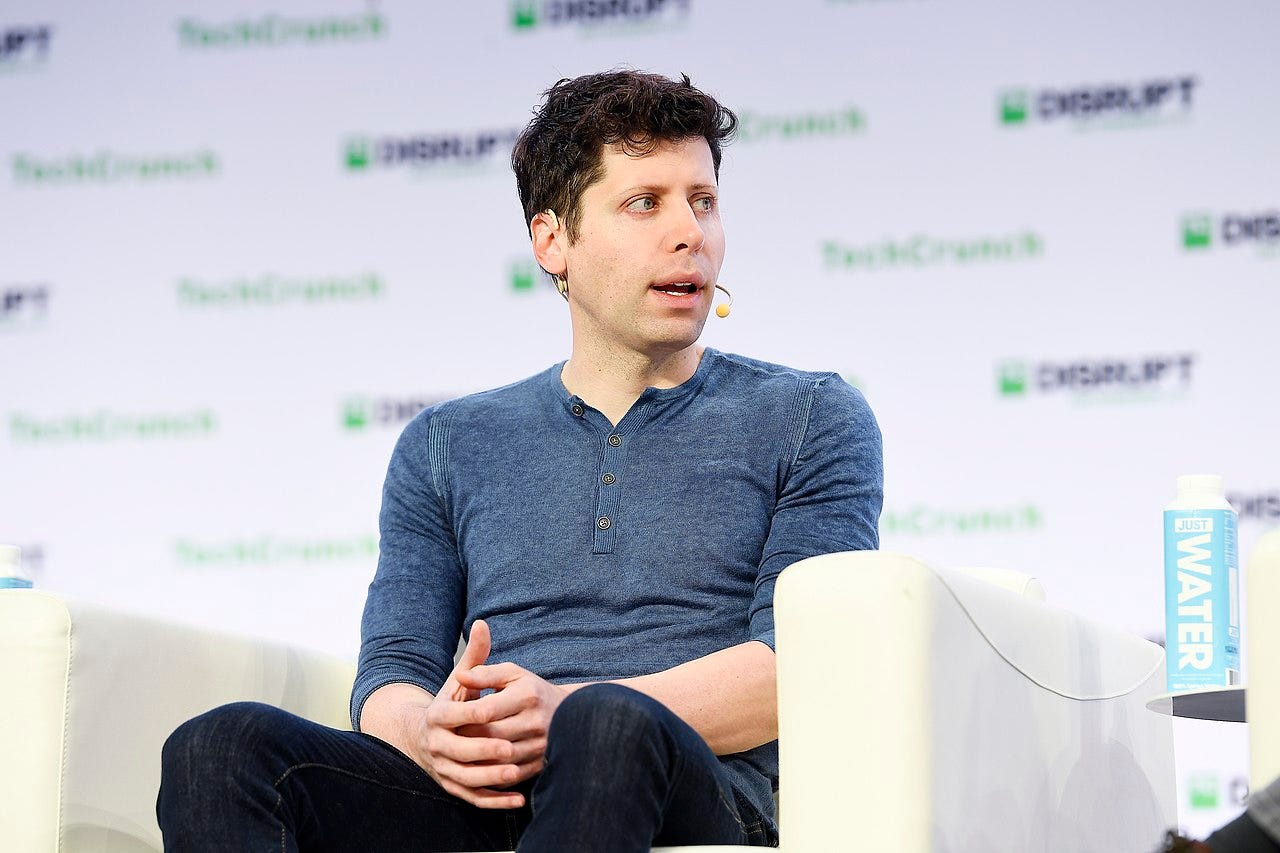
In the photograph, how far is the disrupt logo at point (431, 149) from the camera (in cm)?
364

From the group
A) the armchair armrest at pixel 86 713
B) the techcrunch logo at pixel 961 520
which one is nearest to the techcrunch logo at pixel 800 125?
the techcrunch logo at pixel 961 520

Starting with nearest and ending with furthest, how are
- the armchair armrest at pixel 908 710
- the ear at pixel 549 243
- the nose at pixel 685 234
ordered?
the armchair armrest at pixel 908 710 < the nose at pixel 685 234 < the ear at pixel 549 243

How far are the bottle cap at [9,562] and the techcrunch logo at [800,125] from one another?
1993 mm

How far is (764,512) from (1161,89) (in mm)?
2015

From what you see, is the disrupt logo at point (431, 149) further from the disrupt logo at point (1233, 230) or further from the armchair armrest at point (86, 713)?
the armchair armrest at point (86, 713)

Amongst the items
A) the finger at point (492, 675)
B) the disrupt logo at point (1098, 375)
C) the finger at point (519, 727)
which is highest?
the disrupt logo at point (1098, 375)

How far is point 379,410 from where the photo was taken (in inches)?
140

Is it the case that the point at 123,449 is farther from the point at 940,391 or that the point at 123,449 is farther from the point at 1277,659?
the point at 1277,659

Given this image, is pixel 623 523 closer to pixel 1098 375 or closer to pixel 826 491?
pixel 826 491

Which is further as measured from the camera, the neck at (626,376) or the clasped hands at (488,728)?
the neck at (626,376)

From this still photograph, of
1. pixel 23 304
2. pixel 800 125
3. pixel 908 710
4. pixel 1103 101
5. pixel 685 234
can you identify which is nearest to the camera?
pixel 908 710

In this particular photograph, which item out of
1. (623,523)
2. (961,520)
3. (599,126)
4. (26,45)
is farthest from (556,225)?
(26,45)

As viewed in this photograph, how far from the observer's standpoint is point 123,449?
362cm

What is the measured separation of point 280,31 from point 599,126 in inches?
83.3
